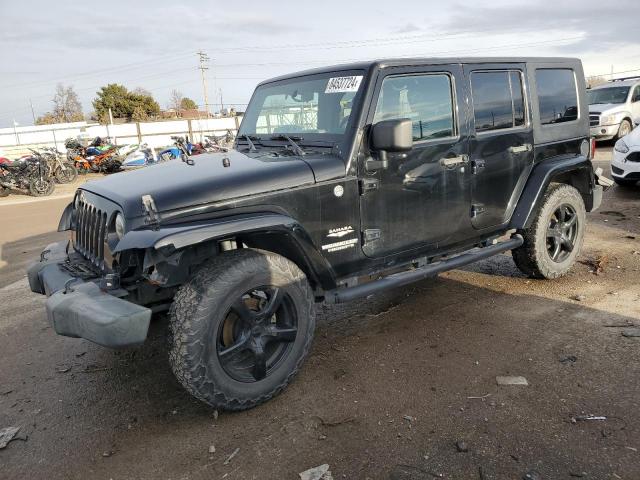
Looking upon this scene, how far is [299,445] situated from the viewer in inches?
106

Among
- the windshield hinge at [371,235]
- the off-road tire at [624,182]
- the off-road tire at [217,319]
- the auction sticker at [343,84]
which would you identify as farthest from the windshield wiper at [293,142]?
the off-road tire at [624,182]

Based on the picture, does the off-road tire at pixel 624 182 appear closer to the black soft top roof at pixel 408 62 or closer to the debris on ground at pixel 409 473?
the black soft top roof at pixel 408 62

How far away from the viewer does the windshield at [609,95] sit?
15.1m

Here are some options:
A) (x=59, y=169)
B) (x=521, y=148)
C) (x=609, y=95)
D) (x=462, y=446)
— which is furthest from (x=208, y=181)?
(x=609, y=95)

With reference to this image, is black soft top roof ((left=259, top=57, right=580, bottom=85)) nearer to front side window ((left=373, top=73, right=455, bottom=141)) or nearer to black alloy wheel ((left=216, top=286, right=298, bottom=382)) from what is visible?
front side window ((left=373, top=73, right=455, bottom=141))

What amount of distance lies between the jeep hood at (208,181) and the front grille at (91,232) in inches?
5.6

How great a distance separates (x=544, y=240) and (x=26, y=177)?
14.2 meters

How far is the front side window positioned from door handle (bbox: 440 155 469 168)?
0.58 feet

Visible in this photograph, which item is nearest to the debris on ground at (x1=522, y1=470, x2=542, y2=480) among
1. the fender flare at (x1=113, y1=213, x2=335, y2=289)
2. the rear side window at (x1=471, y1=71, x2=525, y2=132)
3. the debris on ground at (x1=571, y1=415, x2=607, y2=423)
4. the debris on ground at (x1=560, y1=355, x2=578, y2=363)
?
the debris on ground at (x1=571, y1=415, x2=607, y2=423)

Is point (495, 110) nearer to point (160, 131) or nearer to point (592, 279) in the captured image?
point (592, 279)

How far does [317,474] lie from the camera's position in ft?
8.05

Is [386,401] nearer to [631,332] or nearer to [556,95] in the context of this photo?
[631,332]

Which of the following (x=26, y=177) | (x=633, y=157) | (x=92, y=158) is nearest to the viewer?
(x=633, y=157)

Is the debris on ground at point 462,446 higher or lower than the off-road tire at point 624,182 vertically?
lower
